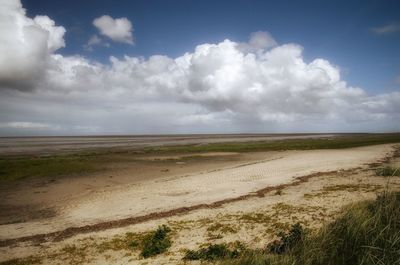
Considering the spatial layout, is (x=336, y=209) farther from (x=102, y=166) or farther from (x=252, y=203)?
(x=102, y=166)

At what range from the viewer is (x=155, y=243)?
10.1m

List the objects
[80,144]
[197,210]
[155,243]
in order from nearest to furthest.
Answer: [155,243], [197,210], [80,144]

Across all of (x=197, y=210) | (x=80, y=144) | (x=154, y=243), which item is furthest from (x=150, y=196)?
(x=80, y=144)

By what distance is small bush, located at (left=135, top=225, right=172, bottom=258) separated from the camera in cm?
955

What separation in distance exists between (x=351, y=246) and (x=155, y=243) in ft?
20.5

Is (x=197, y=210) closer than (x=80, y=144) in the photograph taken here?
Yes

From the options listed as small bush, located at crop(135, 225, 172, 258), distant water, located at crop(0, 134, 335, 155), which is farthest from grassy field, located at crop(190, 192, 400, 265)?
distant water, located at crop(0, 134, 335, 155)

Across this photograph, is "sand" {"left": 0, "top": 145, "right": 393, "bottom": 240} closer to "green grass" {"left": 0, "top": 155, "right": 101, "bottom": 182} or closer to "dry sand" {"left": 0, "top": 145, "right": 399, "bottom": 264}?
"dry sand" {"left": 0, "top": 145, "right": 399, "bottom": 264}

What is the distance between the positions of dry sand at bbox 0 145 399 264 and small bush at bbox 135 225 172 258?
1.00 ft

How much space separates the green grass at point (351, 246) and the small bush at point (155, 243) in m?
3.74

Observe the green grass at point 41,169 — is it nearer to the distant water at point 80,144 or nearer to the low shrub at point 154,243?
the low shrub at point 154,243

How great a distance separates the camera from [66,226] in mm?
13398

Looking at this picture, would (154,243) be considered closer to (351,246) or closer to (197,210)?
(197,210)

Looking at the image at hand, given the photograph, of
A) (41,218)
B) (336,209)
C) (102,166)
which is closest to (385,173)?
(336,209)
